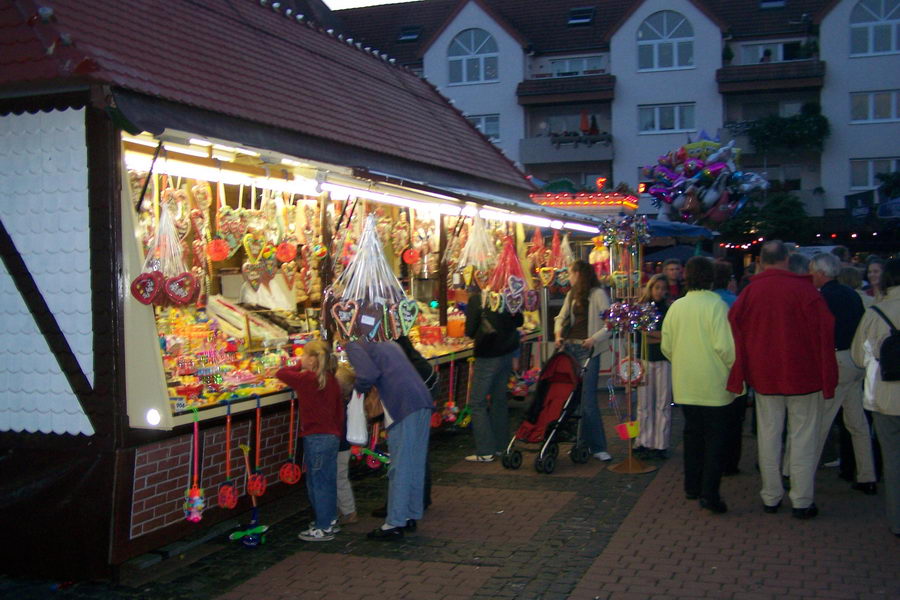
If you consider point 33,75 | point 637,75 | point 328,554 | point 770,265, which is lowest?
point 328,554

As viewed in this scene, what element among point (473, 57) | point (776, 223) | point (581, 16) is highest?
point (581, 16)

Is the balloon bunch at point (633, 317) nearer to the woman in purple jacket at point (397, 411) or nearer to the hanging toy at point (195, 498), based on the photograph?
the woman in purple jacket at point (397, 411)

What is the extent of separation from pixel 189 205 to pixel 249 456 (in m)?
2.20

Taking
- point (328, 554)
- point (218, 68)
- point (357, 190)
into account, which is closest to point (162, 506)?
point (328, 554)

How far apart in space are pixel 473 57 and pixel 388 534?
3420cm

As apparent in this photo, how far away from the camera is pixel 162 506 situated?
19.5 ft

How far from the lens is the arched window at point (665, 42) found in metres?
36.2

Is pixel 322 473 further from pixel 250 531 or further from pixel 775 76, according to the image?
pixel 775 76

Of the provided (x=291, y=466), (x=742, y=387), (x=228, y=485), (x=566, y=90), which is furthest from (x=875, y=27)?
(x=228, y=485)

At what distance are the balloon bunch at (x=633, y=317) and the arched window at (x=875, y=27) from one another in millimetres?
31789

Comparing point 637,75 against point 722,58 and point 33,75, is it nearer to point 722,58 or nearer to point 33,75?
point 722,58

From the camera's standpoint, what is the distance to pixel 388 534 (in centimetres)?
639

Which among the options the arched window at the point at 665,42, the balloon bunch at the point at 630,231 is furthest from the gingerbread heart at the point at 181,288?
the arched window at the point at 665,42

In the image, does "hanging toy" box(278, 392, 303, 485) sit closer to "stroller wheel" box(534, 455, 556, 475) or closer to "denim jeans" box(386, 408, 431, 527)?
"denim jeans" box(386, 408, 431, 527)
